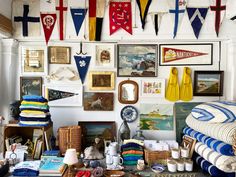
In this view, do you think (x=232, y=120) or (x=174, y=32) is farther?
(x=174, y=32)

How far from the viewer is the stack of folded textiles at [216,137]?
5.68ft

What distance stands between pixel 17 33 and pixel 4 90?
644 mm

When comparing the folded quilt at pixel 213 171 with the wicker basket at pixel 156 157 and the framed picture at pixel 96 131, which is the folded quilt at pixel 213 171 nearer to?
the wicker basket at pixel 156 157

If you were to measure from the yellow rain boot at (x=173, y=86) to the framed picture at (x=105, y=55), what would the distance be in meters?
0.66

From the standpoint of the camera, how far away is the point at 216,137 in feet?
6.02

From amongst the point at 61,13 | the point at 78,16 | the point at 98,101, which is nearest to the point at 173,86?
the point at 98,101

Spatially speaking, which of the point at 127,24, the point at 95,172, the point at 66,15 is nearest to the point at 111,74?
the point at 127,24

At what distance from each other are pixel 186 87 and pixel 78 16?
142 cm

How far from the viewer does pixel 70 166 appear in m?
1.90

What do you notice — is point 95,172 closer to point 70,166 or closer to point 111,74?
point 70,166

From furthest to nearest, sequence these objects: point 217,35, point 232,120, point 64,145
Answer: point 217,35 < point 64,145 < point 232,120

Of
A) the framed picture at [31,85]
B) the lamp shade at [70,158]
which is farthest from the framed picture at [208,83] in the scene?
the framed picture at [31,85]

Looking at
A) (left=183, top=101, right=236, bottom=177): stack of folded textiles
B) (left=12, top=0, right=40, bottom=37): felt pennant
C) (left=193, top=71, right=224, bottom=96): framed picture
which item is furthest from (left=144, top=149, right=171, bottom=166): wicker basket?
(left=12, top=0, right=40, bottom=37): felt pennant

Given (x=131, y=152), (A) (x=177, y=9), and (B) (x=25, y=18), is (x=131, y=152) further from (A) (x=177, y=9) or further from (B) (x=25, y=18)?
(B) (x=25, y=18)
